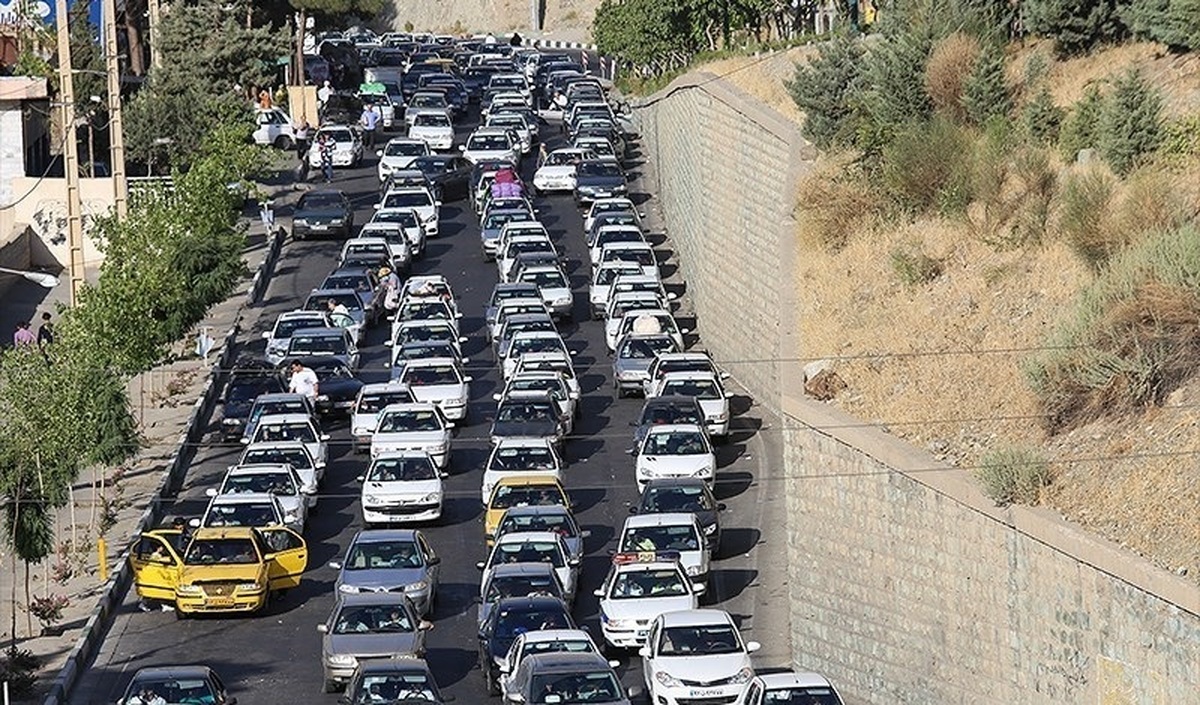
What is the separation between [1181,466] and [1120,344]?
3.20 m

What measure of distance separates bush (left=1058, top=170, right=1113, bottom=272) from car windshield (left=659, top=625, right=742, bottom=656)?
310 inches

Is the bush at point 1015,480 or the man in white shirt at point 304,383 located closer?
the bush at point 1015,480

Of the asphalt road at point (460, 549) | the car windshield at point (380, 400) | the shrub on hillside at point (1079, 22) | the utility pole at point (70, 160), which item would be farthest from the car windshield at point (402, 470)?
the shrub on hillside at point (1079, 22)

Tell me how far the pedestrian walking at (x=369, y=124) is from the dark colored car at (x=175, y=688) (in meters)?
57.5

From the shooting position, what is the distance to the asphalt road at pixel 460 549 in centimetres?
3600

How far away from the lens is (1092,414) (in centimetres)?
3164

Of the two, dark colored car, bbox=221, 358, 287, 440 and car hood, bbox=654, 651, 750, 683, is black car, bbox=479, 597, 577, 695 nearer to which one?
car hood, bbox=654, 651, 750, 683

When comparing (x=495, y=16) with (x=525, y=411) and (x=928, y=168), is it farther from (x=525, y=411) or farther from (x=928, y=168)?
(x=928, y=168)

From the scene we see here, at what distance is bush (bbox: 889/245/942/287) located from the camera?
132ft

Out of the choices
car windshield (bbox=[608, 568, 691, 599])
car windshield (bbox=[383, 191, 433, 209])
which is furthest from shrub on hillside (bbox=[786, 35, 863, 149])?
car windshield (bbox=[383, 191, 433, 209])

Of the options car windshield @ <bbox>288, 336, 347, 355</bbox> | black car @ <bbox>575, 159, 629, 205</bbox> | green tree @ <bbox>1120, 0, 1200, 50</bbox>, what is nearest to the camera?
green tree @ <bbox>1120, 0, 1200, 50</bbox>

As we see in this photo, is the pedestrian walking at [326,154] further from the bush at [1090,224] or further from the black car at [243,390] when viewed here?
the bush at [1090,224]

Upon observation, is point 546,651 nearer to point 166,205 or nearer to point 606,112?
point 166,205

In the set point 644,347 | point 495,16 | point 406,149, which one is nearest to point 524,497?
point 644,347
